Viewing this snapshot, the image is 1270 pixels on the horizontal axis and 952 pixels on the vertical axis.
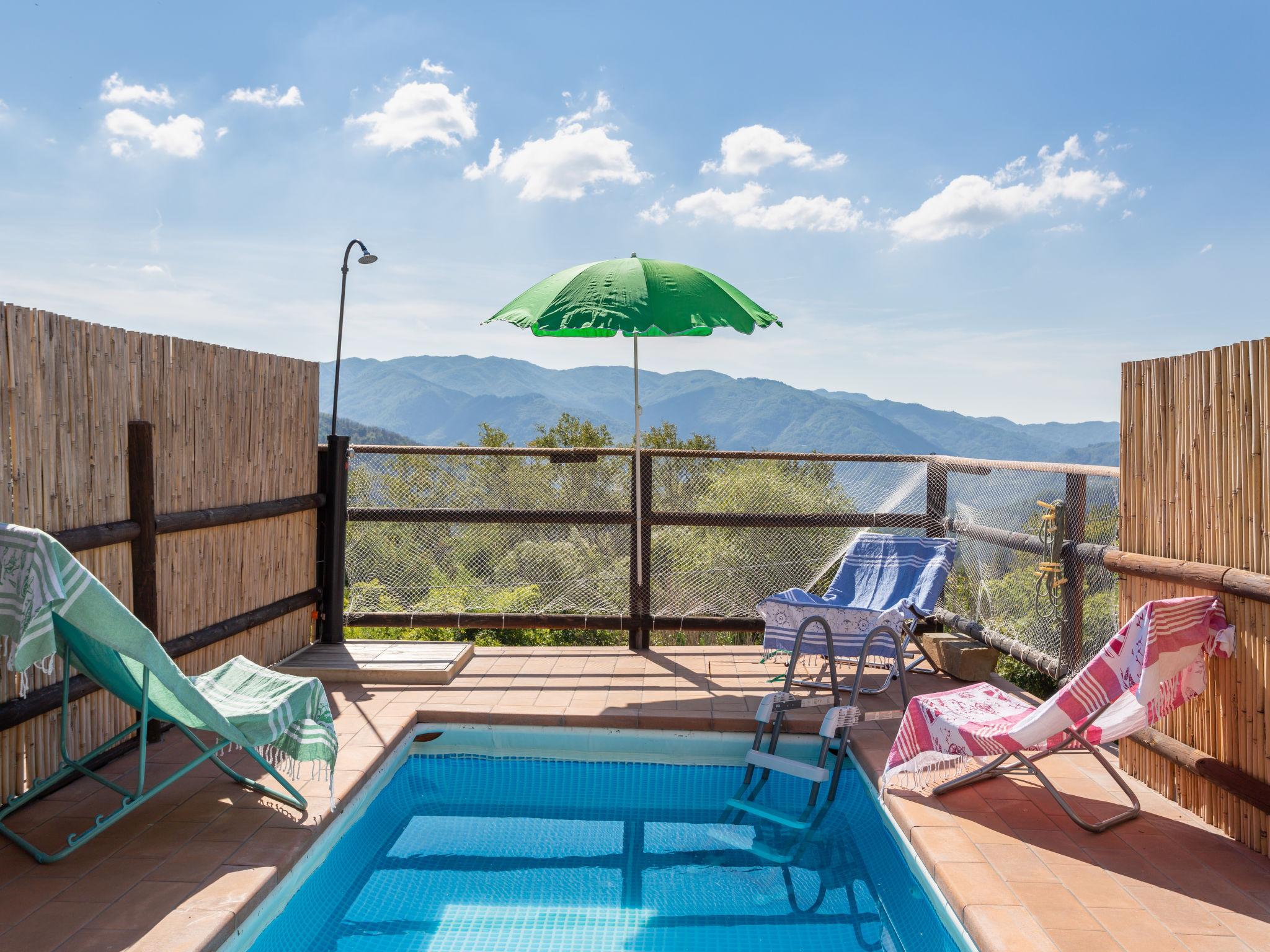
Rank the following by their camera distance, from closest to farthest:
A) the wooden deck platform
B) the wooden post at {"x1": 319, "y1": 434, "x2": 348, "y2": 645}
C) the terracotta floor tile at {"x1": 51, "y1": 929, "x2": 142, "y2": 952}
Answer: the terracotta floor tile at {"x1": 51, "y1": 929, "x2": 142, "y2": 952}
the wooden deck platform
the wooden post at {"x1": 319, "y1": 434, "x2": 348, "y2": 645}

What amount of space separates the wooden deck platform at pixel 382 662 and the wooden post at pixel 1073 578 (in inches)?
127

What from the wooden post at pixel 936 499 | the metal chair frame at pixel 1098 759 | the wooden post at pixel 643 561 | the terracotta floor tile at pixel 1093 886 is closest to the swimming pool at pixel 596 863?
the terracotta floor tile at pixel 1093 886

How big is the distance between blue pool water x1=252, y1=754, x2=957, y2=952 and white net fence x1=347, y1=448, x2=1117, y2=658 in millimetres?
1959

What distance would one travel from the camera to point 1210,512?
10.2ft

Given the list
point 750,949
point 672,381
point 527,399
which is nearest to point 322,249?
point 750,949

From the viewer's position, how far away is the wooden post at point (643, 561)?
6.06m

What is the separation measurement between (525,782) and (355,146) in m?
→ 16.6

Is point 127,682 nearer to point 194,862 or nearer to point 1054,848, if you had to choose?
point 194,862

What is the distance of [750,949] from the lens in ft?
9.20

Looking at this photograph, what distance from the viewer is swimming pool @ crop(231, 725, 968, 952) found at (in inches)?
112

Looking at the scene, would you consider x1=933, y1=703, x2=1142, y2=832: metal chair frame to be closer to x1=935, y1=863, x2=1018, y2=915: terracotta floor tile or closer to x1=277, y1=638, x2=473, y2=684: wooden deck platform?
x1=935, y1=863, x2=1018, y2=915: terracotta floor tile

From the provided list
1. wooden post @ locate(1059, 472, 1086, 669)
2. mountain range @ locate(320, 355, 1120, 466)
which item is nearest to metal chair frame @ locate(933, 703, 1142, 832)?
wooden post @ locate(1059, 472, 1086, 669)

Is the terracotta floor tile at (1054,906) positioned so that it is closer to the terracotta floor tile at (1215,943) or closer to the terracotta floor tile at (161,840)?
the terracotta floor tile at (1215,943)

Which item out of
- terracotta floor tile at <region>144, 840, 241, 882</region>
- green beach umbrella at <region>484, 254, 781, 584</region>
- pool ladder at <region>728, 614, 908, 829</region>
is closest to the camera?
terracotta floor tile at <region>144, 840, 241, 882</region>
